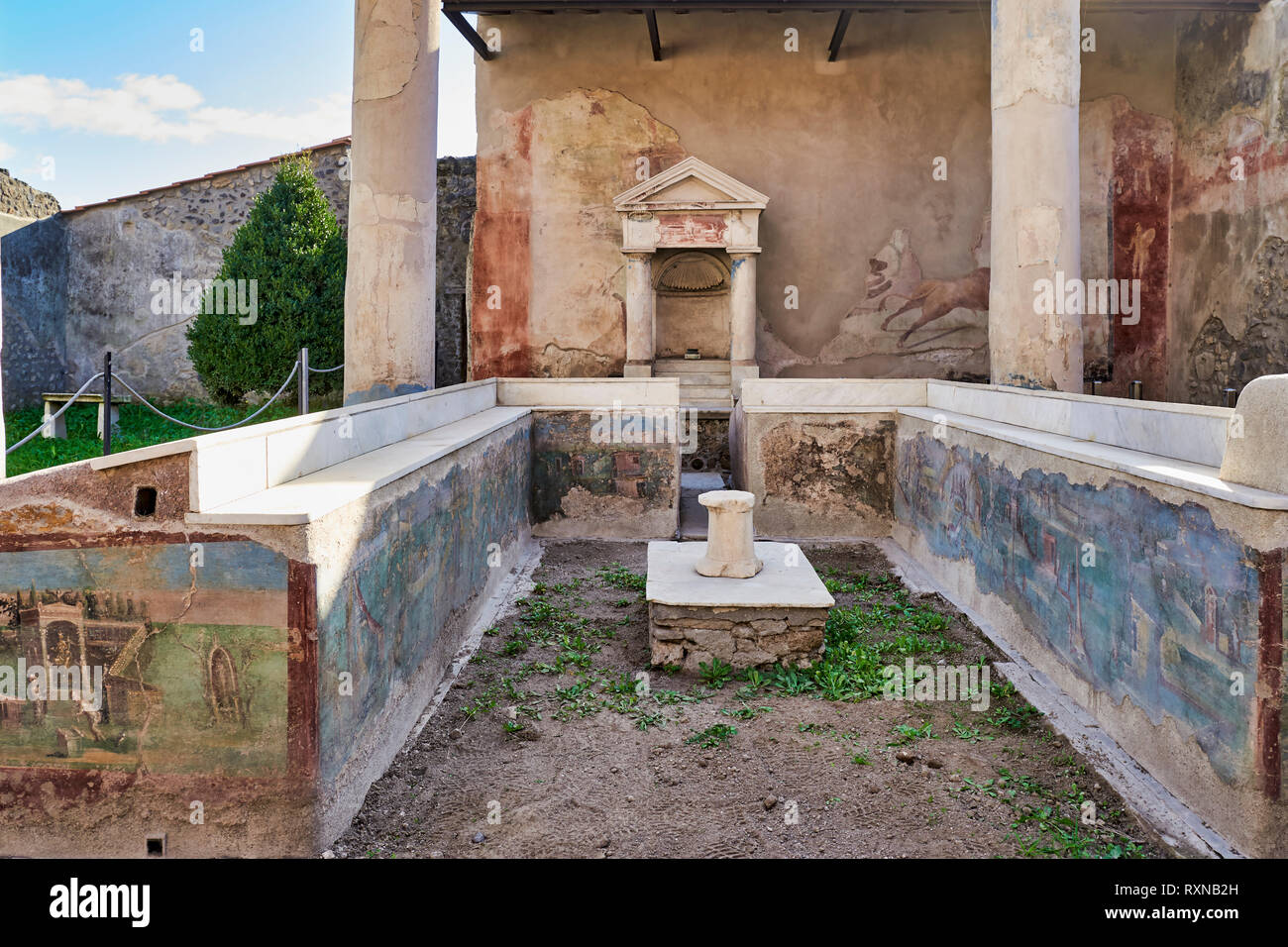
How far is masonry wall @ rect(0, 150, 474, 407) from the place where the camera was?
501 inches

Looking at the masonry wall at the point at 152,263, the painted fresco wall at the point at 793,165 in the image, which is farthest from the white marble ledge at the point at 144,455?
the masonry wall at the point at 152,263

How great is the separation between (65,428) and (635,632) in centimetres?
Answer: 843

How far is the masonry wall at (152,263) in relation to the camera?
12734 millimetres

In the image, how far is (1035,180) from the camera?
7043 millimetres

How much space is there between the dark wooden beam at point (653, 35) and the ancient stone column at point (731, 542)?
716cm

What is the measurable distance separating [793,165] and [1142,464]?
8.51 meters

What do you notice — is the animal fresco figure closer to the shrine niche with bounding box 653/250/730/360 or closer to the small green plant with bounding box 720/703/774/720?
the shrine niche with bounding box 653/250/730/360

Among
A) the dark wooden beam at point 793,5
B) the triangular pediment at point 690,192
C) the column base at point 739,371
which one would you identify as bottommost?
the column base at point 739,371

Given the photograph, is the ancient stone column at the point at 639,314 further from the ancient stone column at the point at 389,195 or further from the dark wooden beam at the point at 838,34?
the ancient stone column at the point at 389,195

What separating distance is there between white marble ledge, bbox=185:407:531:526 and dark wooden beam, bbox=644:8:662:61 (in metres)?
7.03

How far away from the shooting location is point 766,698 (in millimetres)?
4031

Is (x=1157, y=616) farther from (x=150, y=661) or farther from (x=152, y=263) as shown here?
(x=152, y=263)

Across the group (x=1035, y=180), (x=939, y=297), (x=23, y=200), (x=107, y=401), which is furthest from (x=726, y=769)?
(x=23, y=200)
